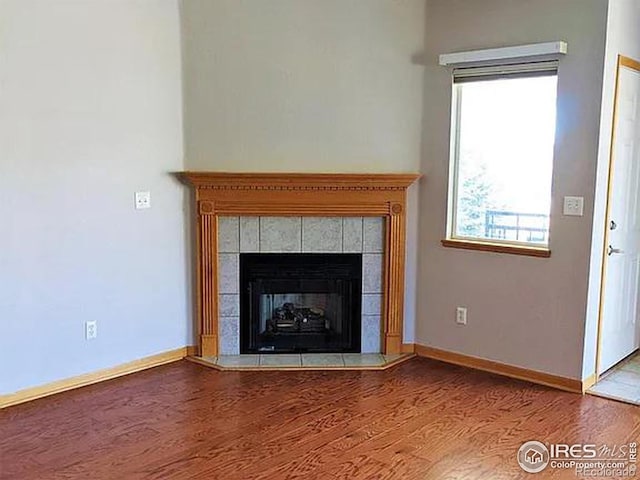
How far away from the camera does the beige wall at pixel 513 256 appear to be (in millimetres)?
3787

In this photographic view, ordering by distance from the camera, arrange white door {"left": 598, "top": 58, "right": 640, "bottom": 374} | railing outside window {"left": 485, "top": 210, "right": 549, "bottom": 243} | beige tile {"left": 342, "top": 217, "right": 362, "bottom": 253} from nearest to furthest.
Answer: white door {"left": 598, "top": 58, "right": 640, "bottom": 374}, railing outside window {"left": 485, "top": 210, "right": 549, "bottom": 243}, beige tile {"left": 342, "top": 217, "right": 362, "bottom": 253}

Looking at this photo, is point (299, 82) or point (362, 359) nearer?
point (299, 82)

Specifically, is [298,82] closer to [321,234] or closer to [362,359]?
[321,234]

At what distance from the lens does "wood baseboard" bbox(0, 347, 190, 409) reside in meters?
3.71

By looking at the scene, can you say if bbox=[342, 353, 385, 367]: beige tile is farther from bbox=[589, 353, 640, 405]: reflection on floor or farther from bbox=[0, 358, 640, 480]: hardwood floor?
bbox=[589, 353, 640, 405]: reflection on floor

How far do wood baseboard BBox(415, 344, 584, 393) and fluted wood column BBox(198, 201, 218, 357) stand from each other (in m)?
1.49

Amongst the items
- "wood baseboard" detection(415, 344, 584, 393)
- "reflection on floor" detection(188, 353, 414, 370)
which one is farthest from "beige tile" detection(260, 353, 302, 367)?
"wood baseboard" detection(415, 344, 584, 393)

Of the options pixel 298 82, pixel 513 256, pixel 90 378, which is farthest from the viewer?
pixel 298 82

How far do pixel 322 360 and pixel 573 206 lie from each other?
1.94 meters

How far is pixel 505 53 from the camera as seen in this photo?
3990mm

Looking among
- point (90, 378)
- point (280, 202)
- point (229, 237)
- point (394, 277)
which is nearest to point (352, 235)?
point (394, 277)

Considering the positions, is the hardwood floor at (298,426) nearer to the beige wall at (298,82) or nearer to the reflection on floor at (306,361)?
the reflection on floor at (306,361)

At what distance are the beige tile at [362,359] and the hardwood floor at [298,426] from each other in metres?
0.18

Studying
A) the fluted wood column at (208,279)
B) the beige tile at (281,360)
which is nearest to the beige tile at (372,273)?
the beige tile at (281,360)
